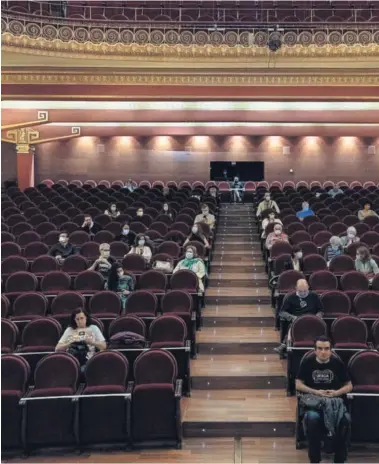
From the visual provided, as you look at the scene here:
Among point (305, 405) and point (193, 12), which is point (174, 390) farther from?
point (193, 12)

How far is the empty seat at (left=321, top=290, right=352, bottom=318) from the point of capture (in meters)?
6.61

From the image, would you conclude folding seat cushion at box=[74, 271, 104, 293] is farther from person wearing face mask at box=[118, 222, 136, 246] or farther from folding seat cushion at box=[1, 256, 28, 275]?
person wearing face mask at box=[118, 222, 136, 246]

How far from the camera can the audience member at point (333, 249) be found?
8.30m

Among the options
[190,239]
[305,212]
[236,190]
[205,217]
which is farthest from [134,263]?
[236,190]

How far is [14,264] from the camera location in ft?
27.4

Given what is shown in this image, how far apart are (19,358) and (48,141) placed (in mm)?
13271

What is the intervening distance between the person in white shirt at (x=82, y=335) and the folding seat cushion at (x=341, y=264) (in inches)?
136

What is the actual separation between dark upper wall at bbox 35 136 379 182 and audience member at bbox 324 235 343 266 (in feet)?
33.1

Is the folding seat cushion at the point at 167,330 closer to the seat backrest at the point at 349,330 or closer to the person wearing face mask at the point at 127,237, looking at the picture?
the seat backrest at the point at 349,330

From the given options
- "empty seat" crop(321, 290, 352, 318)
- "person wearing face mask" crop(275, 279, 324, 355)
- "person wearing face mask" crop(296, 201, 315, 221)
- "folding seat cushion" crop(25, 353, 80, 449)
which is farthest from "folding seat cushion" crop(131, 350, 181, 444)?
"person wearing face mask" crop(296, 201, 315, 221)

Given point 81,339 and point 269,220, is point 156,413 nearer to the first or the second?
point 81,339

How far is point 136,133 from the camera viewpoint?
18.1 m

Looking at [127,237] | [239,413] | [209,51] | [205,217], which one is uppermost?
[209,51]

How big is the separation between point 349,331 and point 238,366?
1139mm
